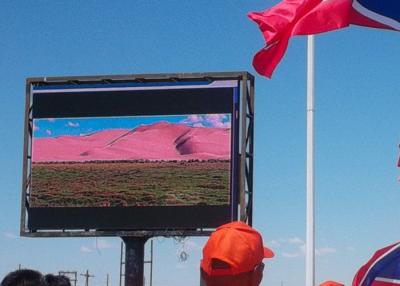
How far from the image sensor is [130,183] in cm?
1700

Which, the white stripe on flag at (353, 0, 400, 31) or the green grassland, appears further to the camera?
the green grassland

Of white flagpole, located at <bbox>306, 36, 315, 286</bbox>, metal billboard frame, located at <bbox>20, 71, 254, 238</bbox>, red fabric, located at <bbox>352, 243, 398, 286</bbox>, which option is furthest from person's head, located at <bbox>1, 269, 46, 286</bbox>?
metal billboard frame, located at <bbox>20, 71, 254, 238</bbox>

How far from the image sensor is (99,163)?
17375mm

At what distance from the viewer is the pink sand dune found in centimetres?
1673

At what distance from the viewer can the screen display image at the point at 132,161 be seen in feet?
54.5

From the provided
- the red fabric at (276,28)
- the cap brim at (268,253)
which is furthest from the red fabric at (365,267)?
the red fabric at (276,28)

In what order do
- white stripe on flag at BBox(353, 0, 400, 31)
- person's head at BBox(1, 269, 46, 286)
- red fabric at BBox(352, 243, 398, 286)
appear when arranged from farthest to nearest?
white stripe on flag at BBox(353, 0, 400, 31) → red fabric at BBox(352, 243, 398, 286) → person's head at BBox(1, 269, 46, 286)

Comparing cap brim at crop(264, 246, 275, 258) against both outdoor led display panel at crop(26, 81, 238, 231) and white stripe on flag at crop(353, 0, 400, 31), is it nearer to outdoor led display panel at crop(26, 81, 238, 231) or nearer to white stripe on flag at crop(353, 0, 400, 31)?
white stripe on flag at crop(353, 0, 400, 31)

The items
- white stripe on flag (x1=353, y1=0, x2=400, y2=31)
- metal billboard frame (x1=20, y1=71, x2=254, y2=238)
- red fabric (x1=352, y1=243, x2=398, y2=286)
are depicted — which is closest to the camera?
red fabric (x1=352, y1=243, x2=398, y2=286)

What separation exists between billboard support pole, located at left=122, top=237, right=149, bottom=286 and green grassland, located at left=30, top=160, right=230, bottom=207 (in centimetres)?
66

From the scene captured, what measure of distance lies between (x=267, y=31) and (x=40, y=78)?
1178 cm

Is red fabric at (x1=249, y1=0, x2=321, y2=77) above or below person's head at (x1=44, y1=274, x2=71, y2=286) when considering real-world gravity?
above

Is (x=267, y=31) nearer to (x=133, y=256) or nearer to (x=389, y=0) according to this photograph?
(x=389, y=0)

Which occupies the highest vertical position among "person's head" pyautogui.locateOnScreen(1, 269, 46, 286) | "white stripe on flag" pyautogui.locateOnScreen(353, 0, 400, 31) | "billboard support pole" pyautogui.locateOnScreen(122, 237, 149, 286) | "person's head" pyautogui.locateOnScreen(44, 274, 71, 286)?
"white stripe on flag" pyautogui.locateOnScreen(353, 0, 400, 31)
